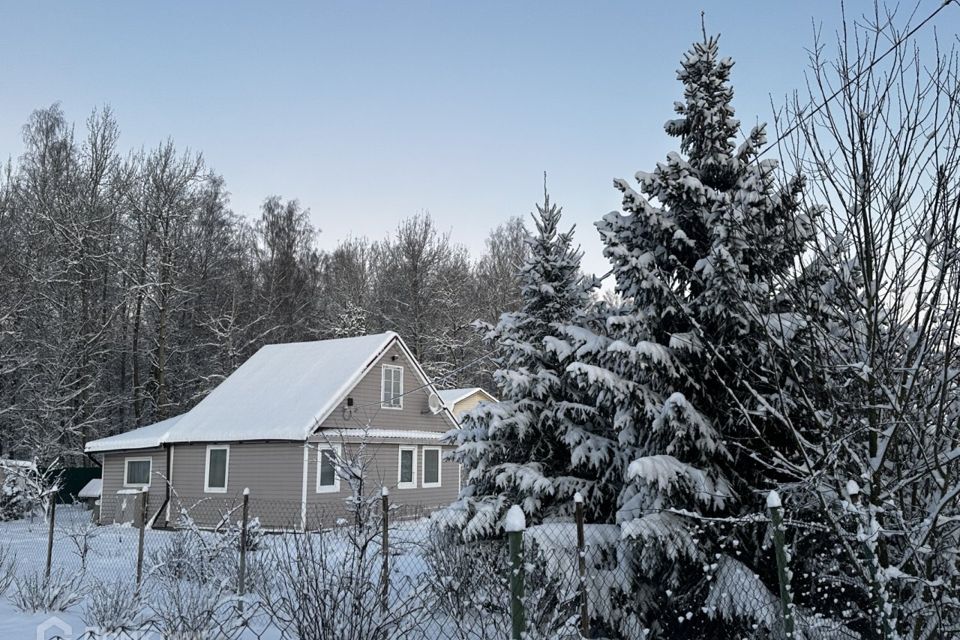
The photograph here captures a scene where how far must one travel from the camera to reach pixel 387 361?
2083 centimetres

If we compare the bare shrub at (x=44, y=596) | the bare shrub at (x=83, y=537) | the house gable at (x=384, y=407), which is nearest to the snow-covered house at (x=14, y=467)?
the bare shrub at (x=83, y=537)

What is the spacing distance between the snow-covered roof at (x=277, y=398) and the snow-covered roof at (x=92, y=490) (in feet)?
10.1

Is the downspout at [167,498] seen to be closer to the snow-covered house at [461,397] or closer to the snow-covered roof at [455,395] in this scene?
the snow-covered roof at [455,395]

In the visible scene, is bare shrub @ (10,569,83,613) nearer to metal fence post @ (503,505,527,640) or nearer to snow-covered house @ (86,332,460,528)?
metal fence post @ (503,505,527,640)

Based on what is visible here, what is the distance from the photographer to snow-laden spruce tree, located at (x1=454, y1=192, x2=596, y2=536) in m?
8.06

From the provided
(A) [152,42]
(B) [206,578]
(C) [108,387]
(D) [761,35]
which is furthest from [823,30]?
(C) [108,387]

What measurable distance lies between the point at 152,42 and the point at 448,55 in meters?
4.53

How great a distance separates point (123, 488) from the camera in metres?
20.1

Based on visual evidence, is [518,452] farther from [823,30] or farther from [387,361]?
[387,361]

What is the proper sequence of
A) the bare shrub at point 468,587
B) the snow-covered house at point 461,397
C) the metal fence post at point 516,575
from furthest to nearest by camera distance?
1. the snow-covered house at point 461,397
2. the bare shrub at point 468,587
3. the metal fence post at point 516,575

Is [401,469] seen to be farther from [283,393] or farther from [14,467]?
[14,467]

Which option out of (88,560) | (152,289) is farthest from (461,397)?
(88,560)

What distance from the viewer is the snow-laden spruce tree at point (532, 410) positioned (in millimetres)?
8062

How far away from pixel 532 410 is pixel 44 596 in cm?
575
